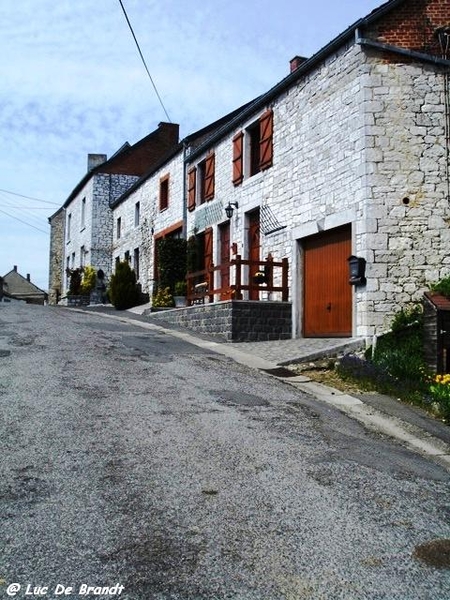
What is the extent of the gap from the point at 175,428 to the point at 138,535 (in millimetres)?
2272

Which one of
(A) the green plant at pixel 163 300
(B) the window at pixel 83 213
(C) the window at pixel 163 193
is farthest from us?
(B) the window at pixel 83 213

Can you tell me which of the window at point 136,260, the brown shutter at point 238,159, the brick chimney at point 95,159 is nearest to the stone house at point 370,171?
the brown shutter at point 238,159

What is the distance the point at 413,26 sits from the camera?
40.7 feet

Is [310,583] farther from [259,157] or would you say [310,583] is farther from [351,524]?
[259,157]

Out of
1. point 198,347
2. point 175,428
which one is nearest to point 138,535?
point 175,428

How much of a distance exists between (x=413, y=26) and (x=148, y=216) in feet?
49.1

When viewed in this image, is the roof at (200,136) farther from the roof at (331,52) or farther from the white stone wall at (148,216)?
the roof at (331,52)

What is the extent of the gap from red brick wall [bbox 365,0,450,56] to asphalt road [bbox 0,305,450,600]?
812cm

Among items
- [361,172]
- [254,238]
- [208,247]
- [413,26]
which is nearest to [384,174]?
[361,172]

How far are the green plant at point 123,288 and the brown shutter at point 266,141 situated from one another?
9.74 m

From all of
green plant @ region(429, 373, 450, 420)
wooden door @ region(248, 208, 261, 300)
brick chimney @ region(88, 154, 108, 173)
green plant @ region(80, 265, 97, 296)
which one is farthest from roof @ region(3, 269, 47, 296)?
green plant @ region(429, 373, 450, 420)

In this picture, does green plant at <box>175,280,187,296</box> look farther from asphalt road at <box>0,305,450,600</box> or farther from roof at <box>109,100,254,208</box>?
asphalt road at <box>0,305,450,600</box>

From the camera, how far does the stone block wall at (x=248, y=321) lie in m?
13.4

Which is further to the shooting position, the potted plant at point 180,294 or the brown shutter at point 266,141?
the potted plant at point 180,294
